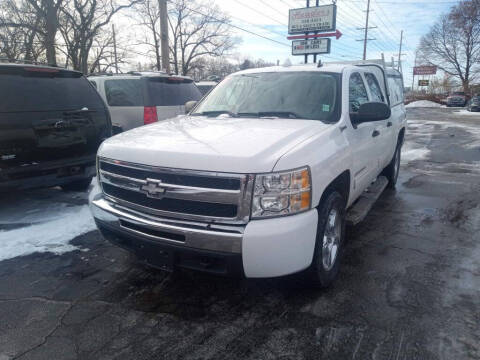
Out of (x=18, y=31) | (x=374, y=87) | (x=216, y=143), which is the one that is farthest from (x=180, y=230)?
(x=18, y=31)

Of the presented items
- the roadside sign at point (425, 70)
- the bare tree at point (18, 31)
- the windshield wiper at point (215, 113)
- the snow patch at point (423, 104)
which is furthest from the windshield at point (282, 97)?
the roadside sign at point (425, 70)

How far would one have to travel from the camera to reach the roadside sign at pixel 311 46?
78.1 feet

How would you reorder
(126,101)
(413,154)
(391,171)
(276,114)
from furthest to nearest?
(413,154) → (126,101) → (391,171) → (276,114)

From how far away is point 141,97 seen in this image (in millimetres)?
6859

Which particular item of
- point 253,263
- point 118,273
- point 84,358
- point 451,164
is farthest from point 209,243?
point 451,164

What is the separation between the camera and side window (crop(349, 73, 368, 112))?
377cm

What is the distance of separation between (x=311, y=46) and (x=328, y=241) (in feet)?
78.0

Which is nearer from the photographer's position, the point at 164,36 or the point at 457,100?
the point at 164,36

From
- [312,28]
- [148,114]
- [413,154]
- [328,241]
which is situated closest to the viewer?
[328,241]

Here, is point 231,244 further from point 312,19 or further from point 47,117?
point 312,19

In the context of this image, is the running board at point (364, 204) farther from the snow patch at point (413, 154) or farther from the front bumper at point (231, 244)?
the snow patch at point (413, 154)

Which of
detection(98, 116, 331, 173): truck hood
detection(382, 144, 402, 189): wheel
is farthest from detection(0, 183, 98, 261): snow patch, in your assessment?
detection(382, 144, 402, 189): wheel

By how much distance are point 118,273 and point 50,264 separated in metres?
0.72

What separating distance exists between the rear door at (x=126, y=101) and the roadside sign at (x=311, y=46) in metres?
19.4
